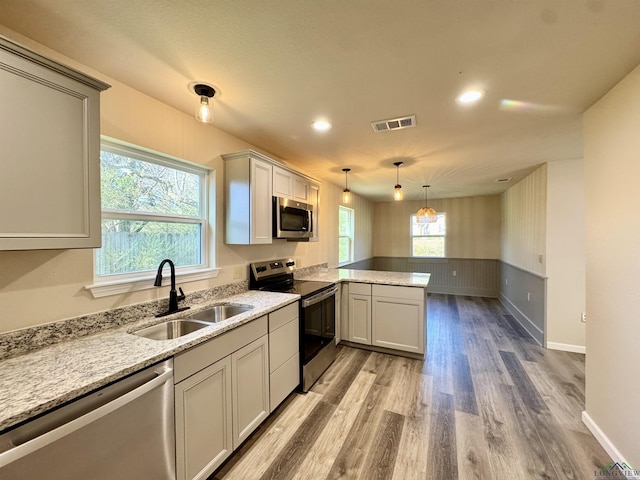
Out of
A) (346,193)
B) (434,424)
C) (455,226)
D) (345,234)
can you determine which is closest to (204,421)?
(434,424)

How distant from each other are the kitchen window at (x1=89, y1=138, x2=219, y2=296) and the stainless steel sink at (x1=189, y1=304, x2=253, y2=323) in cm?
33

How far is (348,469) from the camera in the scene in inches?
64.7

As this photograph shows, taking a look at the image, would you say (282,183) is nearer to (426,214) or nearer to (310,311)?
(310,311)

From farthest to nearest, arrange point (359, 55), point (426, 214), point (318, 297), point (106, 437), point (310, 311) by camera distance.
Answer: point (426, 214)
point (318, 297)
point (310, 311)
point (359, 55)
point (106, 437)

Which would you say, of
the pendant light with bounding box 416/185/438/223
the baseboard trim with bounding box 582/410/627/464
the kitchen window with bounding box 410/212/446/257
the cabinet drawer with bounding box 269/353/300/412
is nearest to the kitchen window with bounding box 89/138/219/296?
the cabinet drawer with bounding box 269/353/300/412

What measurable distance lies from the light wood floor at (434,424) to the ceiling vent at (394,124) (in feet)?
7.91

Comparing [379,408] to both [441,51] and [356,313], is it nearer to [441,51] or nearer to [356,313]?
[356,313]

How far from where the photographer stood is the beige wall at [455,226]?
20.4 feet

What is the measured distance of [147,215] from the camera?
6.30ft

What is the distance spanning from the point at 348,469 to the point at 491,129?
9.47 feet

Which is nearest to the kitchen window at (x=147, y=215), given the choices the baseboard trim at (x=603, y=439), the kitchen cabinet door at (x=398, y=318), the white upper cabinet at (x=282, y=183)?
the white upper cabinet at (x=282, y=183)

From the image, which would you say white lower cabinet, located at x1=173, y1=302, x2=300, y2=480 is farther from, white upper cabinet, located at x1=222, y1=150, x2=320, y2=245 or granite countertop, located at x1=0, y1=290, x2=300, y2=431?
white upper cabinet, located at x1=222, y1=150, x2=320, y2=245

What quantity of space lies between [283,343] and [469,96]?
2.31 metres

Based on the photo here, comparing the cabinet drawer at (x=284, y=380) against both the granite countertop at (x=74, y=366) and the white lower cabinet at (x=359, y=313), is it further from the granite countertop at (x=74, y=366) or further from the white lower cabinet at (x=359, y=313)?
the white lower cabinet at (x=359, y=313)
